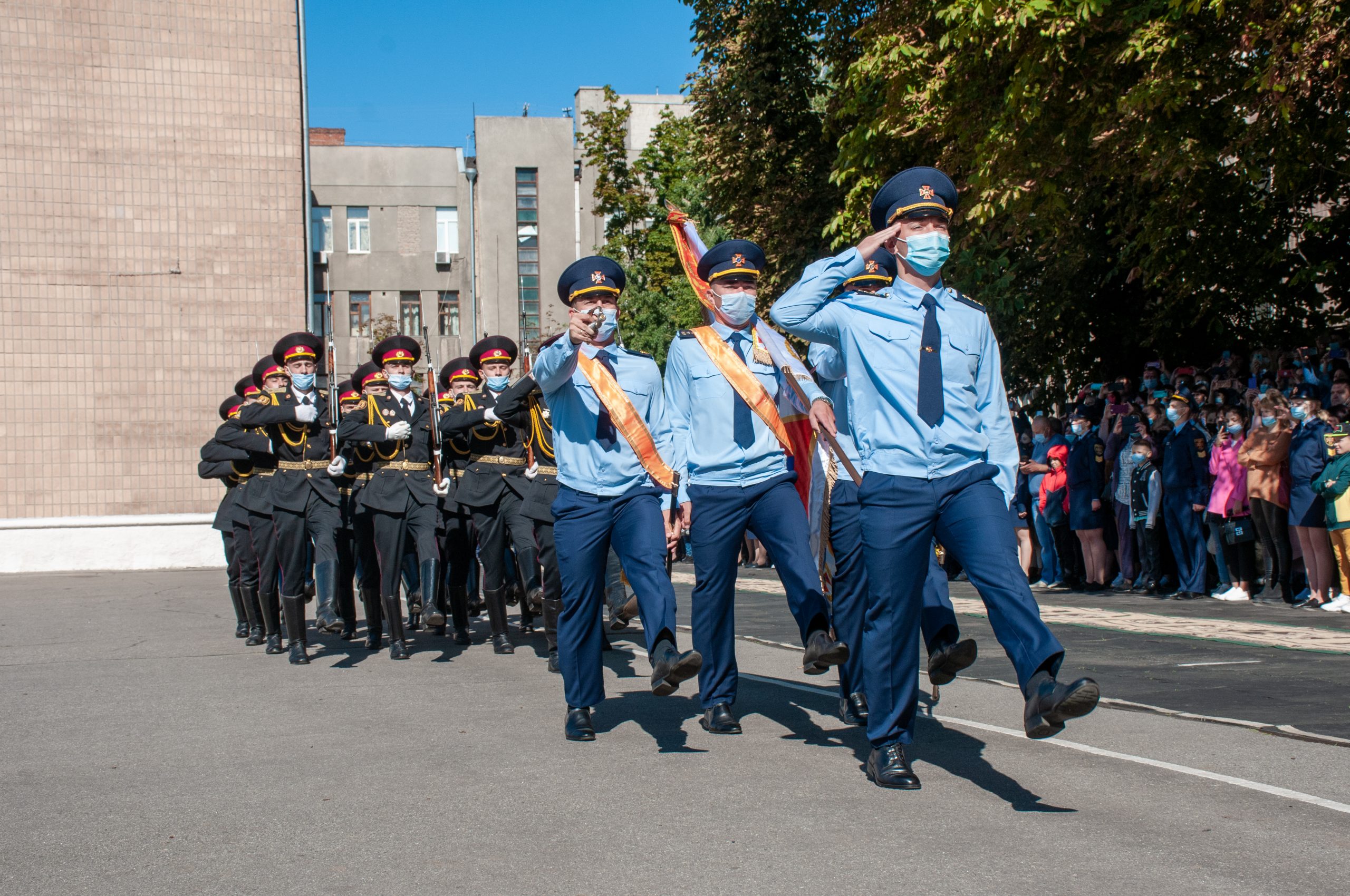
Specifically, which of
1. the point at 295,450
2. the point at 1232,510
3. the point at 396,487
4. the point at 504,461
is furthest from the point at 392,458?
the point at 1232,510

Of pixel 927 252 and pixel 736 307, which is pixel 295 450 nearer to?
pixel 736 307

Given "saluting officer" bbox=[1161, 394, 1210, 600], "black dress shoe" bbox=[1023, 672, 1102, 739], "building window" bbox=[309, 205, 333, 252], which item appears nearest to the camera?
"black dress shoe" bbox=[1023, 672, 1102, 739]

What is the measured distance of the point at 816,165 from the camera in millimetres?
26641

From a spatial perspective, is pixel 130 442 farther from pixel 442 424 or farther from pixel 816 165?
pixel 442 424

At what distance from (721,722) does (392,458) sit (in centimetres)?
471

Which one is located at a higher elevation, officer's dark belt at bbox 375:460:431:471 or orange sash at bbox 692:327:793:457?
orange sash at bbox 692:327:793:457

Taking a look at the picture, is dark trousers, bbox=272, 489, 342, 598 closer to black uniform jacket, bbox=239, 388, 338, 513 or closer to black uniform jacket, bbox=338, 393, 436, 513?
black uniform jacket, bbox=239, 388, 338, 513

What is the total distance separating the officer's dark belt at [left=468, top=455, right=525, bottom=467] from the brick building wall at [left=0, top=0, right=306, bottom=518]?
15.4 m

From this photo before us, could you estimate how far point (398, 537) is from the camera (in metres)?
10.6

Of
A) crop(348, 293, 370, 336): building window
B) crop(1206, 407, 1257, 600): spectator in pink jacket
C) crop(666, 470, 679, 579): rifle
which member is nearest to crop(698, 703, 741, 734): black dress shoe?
crop(666, 470, 679, 579): rifle

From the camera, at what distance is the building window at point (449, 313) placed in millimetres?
55094

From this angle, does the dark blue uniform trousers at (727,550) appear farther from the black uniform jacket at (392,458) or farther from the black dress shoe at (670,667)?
the black uniform jacket at (392,458)

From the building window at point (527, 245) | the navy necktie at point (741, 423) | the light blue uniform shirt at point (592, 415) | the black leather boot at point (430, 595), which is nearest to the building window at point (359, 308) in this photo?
the building window at point (527, 245)

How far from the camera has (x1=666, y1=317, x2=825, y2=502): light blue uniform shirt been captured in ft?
22.7
